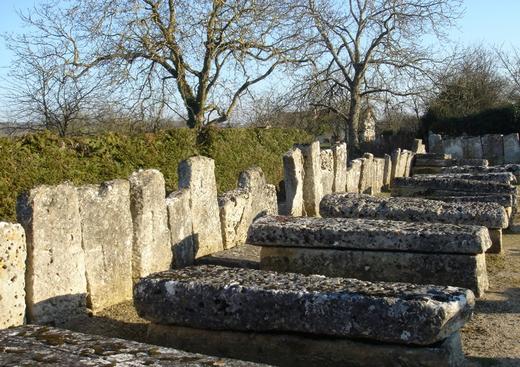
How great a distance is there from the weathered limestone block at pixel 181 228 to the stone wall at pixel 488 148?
18160 millimetres

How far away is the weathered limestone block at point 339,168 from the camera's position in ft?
41.2

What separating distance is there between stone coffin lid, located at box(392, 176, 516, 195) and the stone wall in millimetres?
12045

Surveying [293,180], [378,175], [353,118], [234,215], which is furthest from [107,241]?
[353,118]

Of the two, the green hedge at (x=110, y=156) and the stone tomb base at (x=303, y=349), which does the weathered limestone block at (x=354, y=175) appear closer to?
the green hedge at (x=110, y=156)

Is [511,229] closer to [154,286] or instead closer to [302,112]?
[154,286]

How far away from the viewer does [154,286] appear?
4477 millimetres

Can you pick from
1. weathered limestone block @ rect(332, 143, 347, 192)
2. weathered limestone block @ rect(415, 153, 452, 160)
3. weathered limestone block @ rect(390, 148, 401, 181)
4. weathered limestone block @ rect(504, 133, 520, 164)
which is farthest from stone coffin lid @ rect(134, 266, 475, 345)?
weathered limestone block @ rect(504, 133, 520, 164)

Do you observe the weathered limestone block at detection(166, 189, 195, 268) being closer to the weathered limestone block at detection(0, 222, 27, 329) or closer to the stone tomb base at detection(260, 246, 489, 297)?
the stone tomb base at detection(260, 246, 489, 297)

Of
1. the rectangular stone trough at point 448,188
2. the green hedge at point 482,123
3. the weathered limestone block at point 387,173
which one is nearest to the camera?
the rectangular stone trough at point 448,188

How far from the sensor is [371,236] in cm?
592

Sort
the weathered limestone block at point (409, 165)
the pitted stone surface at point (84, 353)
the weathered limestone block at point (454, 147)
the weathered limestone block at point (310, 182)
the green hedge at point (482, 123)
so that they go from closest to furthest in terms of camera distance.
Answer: the pitted stone surface at point (84, 353), the weathered limestone block at point (310, 182), the weathered limestone block at point (409, 165), the weathered limestone block at point (454, 147), the green hedge at point (482, 123)

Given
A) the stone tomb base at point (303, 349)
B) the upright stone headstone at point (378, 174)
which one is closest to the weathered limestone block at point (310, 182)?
the stone tomb base at point (303, 349)

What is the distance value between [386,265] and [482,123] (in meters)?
24.2

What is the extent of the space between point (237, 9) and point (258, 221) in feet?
46.6
